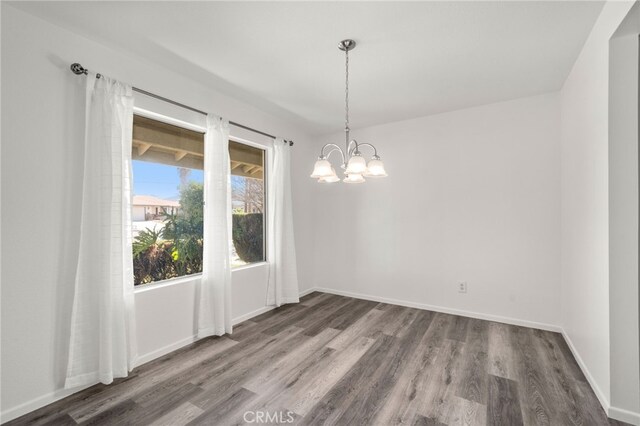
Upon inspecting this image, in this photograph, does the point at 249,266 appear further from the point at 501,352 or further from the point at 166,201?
the point at 501,352

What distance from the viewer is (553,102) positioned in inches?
127

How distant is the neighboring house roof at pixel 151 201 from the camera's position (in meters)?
2.66

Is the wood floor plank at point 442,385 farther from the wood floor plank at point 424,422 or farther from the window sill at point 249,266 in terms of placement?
the window sill at point 249,266

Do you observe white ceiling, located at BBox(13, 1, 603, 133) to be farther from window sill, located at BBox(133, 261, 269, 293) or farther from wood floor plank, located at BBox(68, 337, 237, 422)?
wood floor plank, located at BBox(68, 337, 237, 422)

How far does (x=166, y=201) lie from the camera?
9.43 feet

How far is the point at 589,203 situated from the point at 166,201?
3739 millimetres

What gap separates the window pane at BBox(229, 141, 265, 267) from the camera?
3.63 m

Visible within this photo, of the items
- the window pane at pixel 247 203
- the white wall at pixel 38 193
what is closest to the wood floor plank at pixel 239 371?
the white wall at pixel 38 193

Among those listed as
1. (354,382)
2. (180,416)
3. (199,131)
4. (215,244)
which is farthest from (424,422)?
(199,131)

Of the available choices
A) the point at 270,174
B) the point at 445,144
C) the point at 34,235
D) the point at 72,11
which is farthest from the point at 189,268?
the point at 445,144

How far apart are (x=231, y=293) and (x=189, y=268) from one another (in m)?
0.58

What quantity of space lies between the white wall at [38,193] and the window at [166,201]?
53cm

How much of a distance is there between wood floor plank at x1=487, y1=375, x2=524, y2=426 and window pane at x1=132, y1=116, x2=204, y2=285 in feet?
9.36

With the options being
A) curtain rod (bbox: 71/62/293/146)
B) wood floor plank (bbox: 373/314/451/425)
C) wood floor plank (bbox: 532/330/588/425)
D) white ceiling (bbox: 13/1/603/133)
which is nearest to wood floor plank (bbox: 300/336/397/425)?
wood floor plank (bbox: 373/314/451/425)
